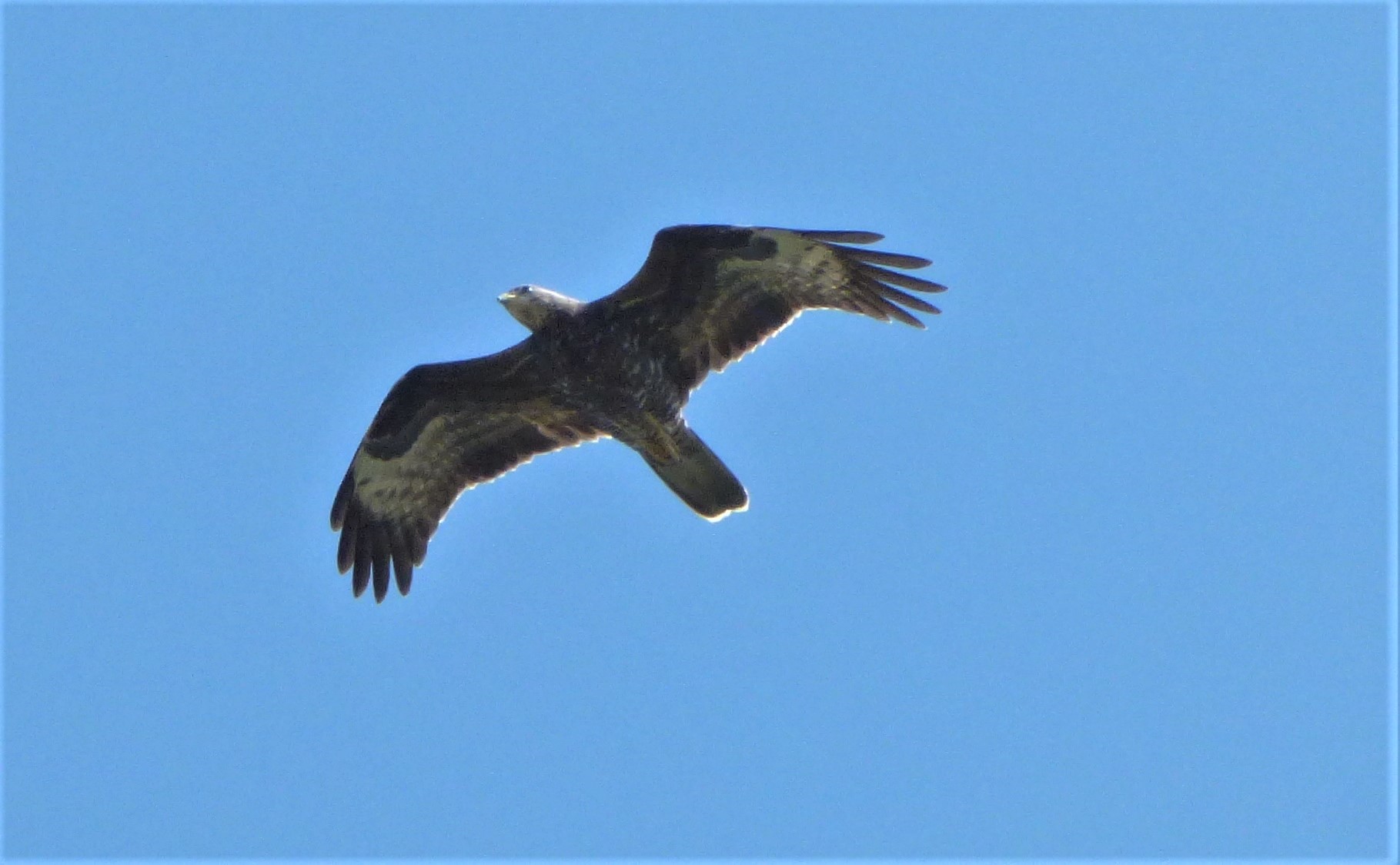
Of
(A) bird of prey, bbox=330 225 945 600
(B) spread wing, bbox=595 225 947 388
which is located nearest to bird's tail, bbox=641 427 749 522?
→ (A) bird of prey, bbox=330 225 945 600

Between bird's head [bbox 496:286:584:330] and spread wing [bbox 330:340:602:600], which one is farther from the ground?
bird's head [bbox 496:286:584:330]

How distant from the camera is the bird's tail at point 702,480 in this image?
1288 cm

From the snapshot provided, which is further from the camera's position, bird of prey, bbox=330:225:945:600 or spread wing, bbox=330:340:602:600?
spread wing, bbox=330:340:602:600

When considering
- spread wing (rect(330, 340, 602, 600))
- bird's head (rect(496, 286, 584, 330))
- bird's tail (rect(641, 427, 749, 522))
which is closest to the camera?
bird's head (rect(496, 286, 584, 330))

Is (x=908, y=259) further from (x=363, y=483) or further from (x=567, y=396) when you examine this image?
(x=363, y=483)

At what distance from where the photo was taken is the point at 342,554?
13.8 m

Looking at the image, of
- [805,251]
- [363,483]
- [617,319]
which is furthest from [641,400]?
[363,483]

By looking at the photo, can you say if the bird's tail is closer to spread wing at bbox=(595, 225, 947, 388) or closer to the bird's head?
spread wing at bbox=(595, 225, 947, 388)

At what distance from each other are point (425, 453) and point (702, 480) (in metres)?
2.24

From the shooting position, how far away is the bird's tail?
507 inches

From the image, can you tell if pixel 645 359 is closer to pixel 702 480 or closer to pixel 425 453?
pixel 702 480

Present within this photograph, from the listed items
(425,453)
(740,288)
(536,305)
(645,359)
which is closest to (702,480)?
(645,359)

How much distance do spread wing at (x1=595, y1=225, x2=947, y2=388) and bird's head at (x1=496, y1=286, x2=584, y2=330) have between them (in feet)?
0.89

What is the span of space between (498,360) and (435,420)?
0.82m
